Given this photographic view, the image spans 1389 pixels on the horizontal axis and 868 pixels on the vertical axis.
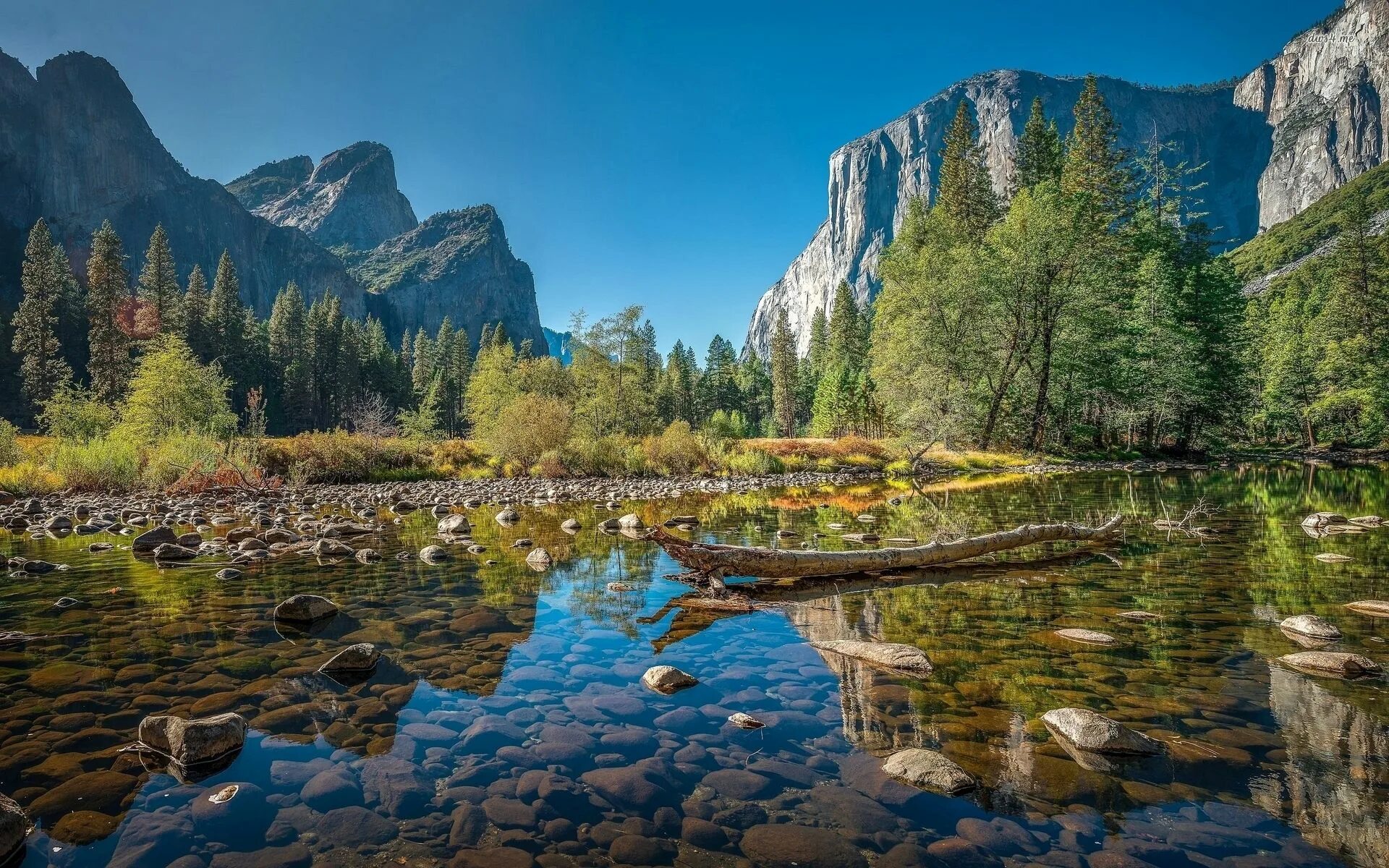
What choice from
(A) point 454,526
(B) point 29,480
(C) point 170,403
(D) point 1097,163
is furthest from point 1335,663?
(D) point 1097,163

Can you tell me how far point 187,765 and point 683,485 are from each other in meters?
20.5

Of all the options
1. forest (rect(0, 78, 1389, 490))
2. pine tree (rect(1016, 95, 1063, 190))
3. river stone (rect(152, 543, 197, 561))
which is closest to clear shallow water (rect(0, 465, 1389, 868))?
river stone (rect(152, 543, 197, 561))

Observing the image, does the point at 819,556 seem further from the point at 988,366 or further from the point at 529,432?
the point at 988,366

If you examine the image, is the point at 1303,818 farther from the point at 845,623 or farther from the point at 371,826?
the point at 371,826

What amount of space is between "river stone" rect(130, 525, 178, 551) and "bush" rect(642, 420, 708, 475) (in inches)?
779

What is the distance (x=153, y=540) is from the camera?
33.6ft

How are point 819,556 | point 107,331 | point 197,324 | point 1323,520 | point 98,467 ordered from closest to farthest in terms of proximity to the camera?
point 819,556 → point 1323,520 → point 98,467 → point 107,331 → point 197,324

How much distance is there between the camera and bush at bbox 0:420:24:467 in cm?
2139

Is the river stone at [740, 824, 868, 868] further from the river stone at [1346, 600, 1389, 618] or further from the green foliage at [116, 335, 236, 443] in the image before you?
the green foliage at [116, 335, 236, 443]

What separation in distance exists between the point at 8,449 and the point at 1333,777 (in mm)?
33872

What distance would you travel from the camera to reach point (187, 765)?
3387 millimetres

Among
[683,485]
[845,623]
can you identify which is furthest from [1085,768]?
[683,485]

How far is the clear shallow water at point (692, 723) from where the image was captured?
2701 mm

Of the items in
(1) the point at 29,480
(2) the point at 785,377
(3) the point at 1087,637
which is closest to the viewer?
(3) the point at 1087,637
